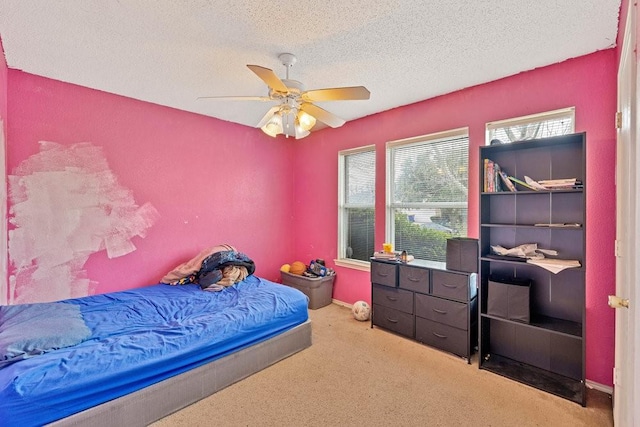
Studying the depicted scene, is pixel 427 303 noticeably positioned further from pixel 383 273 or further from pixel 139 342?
pixel 139 342

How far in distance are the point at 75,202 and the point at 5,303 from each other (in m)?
0.98

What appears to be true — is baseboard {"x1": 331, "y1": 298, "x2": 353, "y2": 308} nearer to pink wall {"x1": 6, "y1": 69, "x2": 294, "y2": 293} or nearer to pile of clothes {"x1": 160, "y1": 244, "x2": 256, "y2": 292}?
pink wall {"x1": 6, "y1": 69, "x2": 294, "y2": 293}

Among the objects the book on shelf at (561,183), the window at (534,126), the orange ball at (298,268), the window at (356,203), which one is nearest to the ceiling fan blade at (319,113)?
the window at (356,203)

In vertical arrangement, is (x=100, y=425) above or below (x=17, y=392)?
below

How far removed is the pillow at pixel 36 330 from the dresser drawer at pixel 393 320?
254 centimetres

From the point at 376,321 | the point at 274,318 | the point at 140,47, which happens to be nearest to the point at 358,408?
the point at 274,318

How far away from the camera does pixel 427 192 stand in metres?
3.31

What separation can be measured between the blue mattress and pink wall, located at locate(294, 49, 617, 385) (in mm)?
1632

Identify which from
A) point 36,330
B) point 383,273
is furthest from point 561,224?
point 36,330

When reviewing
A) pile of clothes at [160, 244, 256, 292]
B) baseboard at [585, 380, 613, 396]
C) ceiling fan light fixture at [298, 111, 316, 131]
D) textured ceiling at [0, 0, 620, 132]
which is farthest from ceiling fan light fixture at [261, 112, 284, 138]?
baseboard at [585, 380, 613, 396]

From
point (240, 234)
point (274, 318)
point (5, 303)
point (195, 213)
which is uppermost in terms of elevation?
point (195, 213)

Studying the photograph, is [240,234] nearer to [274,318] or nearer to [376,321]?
[274,318]

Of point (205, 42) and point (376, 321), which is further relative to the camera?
point (376, 321)

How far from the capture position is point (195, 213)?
3.66 meters
